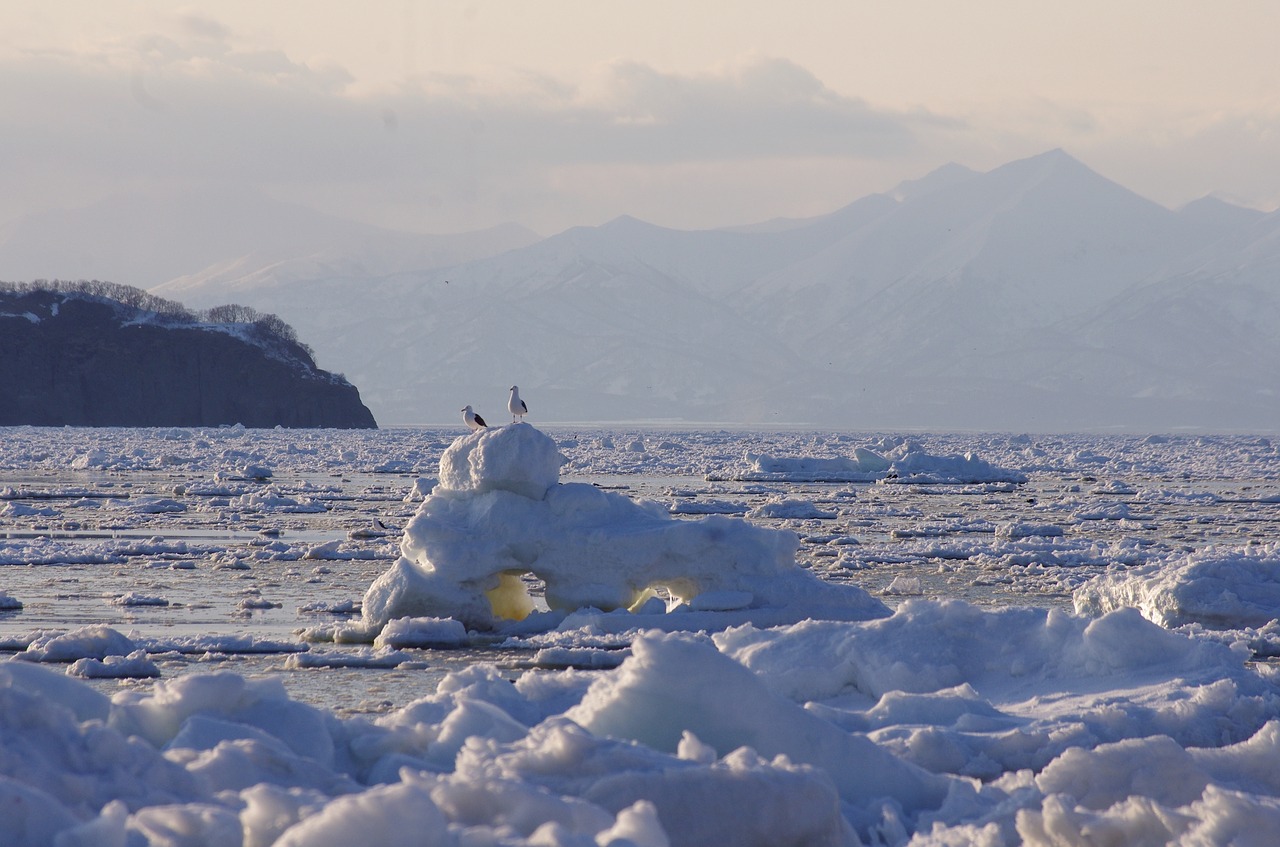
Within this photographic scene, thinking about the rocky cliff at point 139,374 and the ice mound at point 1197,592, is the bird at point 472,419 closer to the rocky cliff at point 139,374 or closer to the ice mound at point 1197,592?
the ice mound at point 1197,592

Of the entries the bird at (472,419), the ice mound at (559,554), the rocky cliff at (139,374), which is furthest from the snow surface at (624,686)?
the rocky cliff at (139,374)

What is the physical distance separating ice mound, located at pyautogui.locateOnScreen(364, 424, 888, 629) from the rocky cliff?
75046 mm

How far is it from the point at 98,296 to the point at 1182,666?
3543 inches

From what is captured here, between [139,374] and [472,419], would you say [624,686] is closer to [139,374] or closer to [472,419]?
[472,419]

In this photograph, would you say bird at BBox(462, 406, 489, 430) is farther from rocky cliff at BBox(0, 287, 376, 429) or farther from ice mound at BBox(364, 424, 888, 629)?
rocky cliff at BBox(0, 287, 376, 429)

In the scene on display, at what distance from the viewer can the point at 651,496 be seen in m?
27.0

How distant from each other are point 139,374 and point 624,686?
83.6 m

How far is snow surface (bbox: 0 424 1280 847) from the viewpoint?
175 inches

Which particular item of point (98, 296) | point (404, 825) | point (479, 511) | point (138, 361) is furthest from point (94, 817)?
point (98, 296)

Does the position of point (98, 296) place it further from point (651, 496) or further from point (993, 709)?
point (993, 709)

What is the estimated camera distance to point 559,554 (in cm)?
1162

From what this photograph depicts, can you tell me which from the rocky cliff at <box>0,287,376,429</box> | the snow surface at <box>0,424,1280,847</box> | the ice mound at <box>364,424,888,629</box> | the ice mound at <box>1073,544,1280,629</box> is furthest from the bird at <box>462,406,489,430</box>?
the rocky cliff at <box>0,287,376,429</box>

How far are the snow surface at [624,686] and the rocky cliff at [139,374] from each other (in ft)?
219

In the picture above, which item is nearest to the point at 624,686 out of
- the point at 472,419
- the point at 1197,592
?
the point at 1197,592
